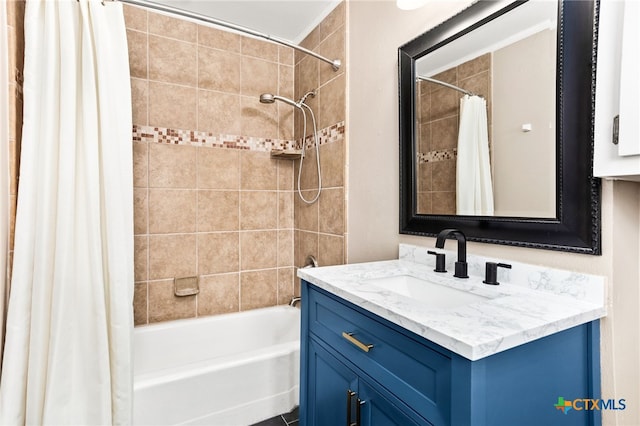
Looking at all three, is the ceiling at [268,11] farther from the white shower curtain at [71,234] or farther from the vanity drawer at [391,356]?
the vanity drawer at [391,356]

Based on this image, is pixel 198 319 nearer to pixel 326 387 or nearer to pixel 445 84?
pixel 326 387

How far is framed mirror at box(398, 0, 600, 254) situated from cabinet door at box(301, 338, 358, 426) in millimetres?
644

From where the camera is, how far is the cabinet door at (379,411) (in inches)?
29.3

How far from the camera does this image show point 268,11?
200cm

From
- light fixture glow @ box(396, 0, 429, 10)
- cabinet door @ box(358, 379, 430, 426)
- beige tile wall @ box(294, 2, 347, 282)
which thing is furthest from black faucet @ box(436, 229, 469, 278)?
light fixture glow @ box(396, 0, 429, 10)

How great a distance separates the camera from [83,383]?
4.46 ft

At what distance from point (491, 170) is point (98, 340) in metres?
1.72

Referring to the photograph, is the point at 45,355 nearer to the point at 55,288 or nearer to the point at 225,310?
the point at 55,288

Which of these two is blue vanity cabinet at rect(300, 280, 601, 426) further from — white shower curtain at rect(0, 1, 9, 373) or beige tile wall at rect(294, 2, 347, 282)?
white shower curtain at rect(0, 1, 9, 373)

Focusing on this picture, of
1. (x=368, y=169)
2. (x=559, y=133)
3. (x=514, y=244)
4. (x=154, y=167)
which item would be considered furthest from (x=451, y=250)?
(x=154, y=167)

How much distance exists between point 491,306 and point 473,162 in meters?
0.58

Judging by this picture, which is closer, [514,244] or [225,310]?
[514,244]

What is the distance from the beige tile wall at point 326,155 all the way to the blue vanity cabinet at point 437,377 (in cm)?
86

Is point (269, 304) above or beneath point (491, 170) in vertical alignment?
beneath
